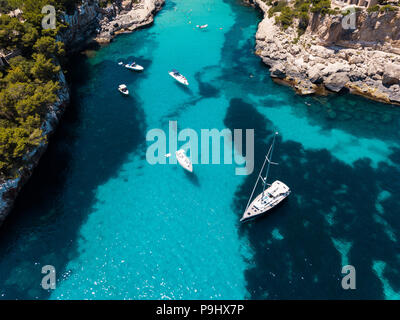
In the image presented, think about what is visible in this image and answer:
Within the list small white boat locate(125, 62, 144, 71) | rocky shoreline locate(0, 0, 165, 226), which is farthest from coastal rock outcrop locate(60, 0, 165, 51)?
small white boat locate(125, 62, 144, 71)

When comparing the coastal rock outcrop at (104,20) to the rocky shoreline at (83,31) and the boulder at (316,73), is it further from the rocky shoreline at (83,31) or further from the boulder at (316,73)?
the boulder at (316,73)

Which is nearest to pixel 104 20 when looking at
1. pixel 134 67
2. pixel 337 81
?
pixel 134 67

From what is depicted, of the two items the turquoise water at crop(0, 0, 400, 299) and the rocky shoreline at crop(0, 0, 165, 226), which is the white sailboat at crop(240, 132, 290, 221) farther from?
the rocky shoreline at crop(0, 0, 165, 226)

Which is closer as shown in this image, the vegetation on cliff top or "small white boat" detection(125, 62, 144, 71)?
the vegetation on cliff top

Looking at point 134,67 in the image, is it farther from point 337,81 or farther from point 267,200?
point 267,200

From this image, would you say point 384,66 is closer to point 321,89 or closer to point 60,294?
point 321,89

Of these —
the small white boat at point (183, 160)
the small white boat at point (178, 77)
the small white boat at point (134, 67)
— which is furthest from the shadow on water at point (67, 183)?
the small white boat at point (178, 77)
